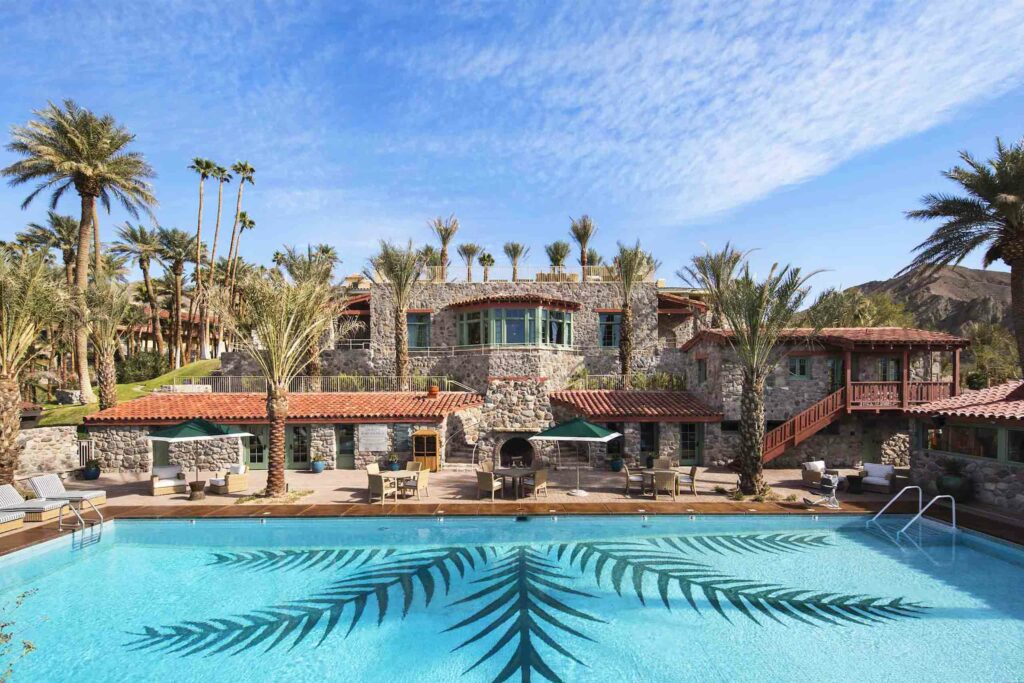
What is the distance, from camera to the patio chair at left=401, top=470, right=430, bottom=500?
18031 mm

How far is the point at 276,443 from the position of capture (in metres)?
19.1

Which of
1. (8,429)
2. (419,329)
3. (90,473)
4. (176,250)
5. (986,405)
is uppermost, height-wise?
(176,250)

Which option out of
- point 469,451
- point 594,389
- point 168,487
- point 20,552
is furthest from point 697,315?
point 20,552

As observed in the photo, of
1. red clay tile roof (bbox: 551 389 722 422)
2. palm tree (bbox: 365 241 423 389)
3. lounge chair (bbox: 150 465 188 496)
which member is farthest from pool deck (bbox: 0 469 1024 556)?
palm tree (bbox: 365 241 423 389)

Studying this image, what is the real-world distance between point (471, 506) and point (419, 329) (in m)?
20.0

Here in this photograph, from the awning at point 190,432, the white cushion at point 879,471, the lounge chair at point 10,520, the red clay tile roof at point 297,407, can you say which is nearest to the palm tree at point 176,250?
the red clay tile roof at point 297,407

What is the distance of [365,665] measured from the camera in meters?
8.54

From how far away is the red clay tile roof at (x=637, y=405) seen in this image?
23.3 metres

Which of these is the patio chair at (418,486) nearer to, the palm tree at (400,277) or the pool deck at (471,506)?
the pool deck at (471,506)

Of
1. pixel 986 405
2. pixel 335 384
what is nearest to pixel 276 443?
pixel 335 384

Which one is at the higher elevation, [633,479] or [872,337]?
[872,337]

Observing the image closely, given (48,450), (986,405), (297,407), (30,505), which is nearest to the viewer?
(30,505)

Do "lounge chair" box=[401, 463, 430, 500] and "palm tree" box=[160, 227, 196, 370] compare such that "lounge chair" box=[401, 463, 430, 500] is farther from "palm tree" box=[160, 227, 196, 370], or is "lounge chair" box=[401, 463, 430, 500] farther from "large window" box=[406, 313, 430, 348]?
"palm tree" box=[160, 227, 196, 370]

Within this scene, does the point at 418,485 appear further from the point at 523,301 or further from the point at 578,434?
the point at 523,301
